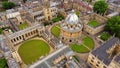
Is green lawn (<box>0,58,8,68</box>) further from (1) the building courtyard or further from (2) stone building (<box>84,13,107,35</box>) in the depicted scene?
(2) stone building (<box>84,13,107,35</box>)

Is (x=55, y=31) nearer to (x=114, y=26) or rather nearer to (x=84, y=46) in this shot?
(x=84, y=46)

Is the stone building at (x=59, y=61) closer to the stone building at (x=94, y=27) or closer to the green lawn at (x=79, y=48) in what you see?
the green lawn at (x=79, y=48)

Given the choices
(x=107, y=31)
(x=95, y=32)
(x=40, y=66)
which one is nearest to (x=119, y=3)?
(x=107, y=31)

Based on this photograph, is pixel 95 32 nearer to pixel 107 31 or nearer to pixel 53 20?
pixel 107 31

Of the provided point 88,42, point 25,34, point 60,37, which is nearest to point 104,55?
point 88,42

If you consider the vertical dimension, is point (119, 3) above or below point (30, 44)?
above

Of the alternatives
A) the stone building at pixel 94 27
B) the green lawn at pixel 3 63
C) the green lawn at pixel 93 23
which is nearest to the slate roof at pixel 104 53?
the stone building at pixel 94 27

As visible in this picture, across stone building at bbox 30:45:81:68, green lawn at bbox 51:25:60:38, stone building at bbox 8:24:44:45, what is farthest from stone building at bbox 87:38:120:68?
stone building at bbox 8:24:44:45
